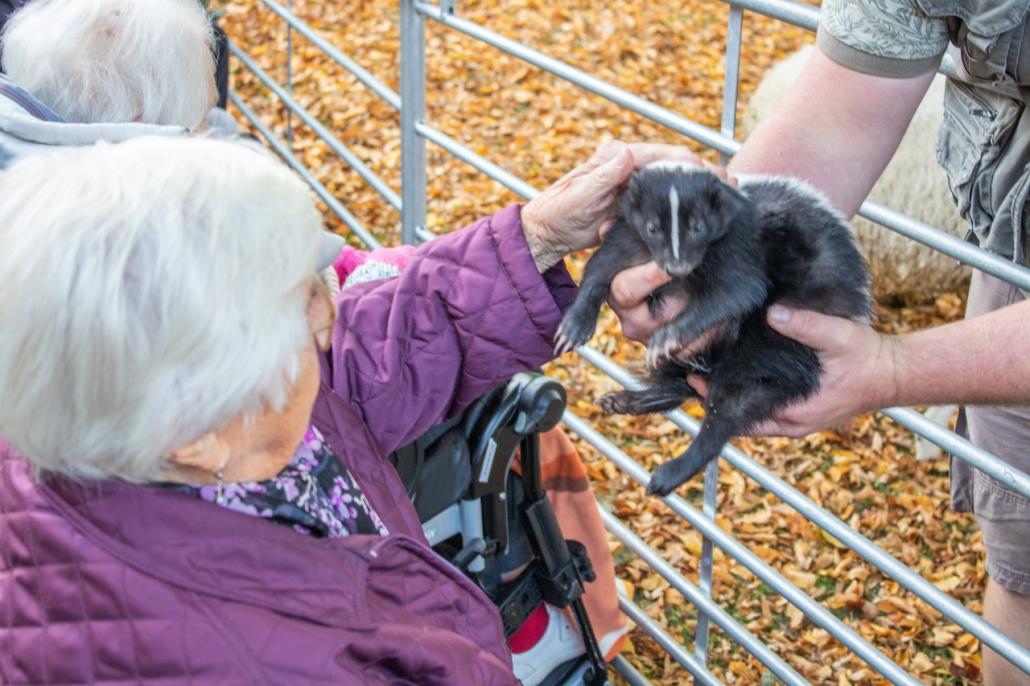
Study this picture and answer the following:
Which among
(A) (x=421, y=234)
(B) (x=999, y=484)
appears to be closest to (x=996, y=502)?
(B) (x=999, y=484)

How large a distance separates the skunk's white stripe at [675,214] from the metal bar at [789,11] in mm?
517

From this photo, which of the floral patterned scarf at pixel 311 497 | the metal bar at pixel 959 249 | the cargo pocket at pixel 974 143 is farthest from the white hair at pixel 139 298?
the cargo pocket at pixel 974 143

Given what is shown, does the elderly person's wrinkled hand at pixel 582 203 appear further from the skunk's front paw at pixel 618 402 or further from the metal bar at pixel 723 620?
the metal bar at pixel 723 620

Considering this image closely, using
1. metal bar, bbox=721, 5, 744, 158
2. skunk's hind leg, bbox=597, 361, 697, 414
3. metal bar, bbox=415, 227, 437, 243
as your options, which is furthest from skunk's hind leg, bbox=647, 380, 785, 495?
metal bar, bbox=415, 227, 437, 243

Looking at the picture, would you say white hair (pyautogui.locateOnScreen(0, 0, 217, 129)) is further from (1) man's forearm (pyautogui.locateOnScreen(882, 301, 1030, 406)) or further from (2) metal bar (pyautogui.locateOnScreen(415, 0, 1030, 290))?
(1) man's forearm (pyautogui.locateOnScreen(882, 301, 1030, 406))

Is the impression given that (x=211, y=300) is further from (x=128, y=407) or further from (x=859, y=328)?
(x=859, y=328)

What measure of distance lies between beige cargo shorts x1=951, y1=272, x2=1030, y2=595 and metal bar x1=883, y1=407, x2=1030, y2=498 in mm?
132

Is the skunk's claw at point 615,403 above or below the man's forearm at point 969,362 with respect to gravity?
below

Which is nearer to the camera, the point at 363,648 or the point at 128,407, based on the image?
the point at 128,407

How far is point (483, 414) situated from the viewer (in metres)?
2.26

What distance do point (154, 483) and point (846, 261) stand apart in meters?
1.29

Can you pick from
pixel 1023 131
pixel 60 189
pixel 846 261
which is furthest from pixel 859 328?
pixel 60 189

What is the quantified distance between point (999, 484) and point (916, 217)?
2439 millimetres

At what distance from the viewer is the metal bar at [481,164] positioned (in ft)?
10.00
